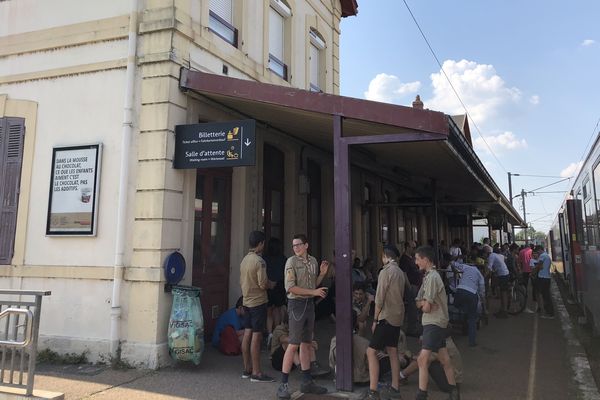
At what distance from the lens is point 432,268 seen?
16.1 feet

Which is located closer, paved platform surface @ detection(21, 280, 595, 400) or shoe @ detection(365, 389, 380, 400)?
shoe @ detection(365, 389, 380, 400)

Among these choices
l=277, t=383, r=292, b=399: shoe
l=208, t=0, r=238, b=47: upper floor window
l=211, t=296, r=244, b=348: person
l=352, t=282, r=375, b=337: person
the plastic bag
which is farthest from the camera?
l=208, t=0, r=238, b=47: upper floor window

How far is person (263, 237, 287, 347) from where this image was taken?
7055 mm

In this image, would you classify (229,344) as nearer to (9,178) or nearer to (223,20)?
(9,178)

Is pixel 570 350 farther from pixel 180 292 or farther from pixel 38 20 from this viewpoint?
pixel 38 20

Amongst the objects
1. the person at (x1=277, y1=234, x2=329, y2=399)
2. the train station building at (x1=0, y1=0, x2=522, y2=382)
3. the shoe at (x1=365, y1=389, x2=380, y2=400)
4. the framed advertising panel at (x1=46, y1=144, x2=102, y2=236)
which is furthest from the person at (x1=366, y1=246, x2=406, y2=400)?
the framed advertising panel at (x1=46, y1=144, x2=102, y2=236)

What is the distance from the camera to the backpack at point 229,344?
6688mm

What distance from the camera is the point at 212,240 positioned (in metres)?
7.48

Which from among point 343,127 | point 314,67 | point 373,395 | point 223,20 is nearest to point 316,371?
point 373,395

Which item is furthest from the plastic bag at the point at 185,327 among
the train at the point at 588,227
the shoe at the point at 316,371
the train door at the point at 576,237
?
the train door at the point at 576,237

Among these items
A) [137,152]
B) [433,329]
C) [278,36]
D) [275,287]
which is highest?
[278,36]

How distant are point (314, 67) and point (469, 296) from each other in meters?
7.08

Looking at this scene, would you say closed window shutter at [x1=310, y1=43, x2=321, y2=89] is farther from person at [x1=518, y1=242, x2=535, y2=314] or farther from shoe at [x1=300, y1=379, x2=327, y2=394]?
shoe at [x1=300, y1=379, x2=327, y2=394]

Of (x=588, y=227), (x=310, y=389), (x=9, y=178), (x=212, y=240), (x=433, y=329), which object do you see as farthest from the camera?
(x=588, y=227)
